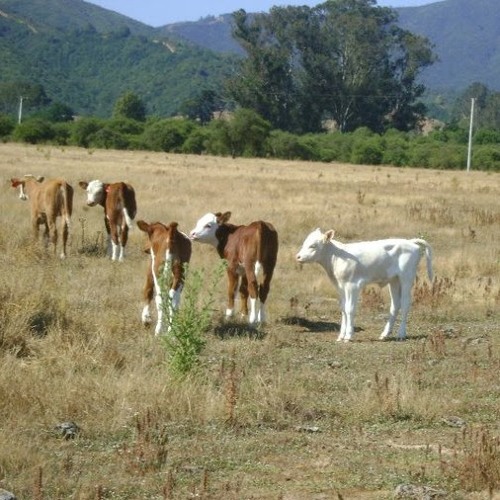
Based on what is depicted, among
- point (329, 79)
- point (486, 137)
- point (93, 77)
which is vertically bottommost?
point (486, 137)

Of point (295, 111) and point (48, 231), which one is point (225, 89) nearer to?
point (295, 111)

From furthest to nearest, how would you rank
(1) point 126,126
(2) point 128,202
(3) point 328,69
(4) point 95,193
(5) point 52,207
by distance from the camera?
(3) point 328,69 < (1) point 126,126 < (4) point 95,193 < (2) point 128,202 < (5) point 52,207

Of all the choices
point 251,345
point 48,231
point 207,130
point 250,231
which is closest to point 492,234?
point 48,231

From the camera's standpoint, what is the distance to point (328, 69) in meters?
102

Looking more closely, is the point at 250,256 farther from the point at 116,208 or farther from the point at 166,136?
the point at 166,136

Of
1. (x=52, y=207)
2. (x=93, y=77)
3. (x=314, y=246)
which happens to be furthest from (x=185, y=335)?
(x=93, y=77)

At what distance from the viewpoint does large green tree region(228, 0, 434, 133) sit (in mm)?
99875

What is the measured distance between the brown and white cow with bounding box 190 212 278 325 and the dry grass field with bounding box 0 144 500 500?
1.14ft

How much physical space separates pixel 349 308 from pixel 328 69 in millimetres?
91290

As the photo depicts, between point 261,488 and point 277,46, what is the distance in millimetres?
99384

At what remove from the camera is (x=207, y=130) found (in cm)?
7762

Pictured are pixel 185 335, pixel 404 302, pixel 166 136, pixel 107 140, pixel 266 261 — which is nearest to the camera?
pixel 185 335

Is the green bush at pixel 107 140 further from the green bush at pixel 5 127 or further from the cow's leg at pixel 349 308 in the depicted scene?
the cow's leg at pixel 349 308

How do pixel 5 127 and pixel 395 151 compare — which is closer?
pixel 395 151
